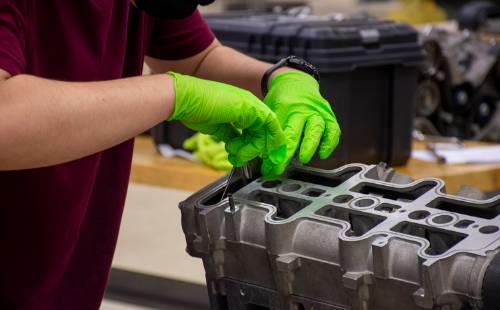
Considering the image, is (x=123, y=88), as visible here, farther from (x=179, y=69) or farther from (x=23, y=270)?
(x=179, y=69)

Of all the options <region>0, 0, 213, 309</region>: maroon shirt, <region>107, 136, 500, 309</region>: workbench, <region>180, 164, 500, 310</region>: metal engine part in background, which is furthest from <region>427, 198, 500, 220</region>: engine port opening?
<region>107, 136, 500, 309</region>: workbench

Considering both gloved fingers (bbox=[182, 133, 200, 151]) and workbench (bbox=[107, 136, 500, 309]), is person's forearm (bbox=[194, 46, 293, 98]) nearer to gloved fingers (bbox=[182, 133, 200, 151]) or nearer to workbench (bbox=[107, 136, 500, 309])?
workbench (bbox=[107, 136, 500, 309])

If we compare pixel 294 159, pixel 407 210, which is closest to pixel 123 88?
pixel 294 159

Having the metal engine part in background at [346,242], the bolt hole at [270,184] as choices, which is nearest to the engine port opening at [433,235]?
the metal engine part in background at [346,242]

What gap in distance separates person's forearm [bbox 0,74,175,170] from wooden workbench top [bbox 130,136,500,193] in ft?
4.55

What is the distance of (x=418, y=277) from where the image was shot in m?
1.08

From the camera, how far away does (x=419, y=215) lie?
47.3 inches

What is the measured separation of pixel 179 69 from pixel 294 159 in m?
0.45

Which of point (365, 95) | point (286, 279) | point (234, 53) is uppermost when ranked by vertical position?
point (234, 53)

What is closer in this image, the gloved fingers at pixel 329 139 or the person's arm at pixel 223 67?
the gloved fingers at pixel 329 139

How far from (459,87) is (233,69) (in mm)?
1840

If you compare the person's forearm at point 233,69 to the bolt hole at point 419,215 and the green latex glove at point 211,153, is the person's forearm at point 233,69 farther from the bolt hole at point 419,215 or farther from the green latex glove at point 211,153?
the green latex glove at point 211,153

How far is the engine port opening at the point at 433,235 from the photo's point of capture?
114cm

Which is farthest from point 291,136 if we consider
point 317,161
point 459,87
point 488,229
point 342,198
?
point 459,87
